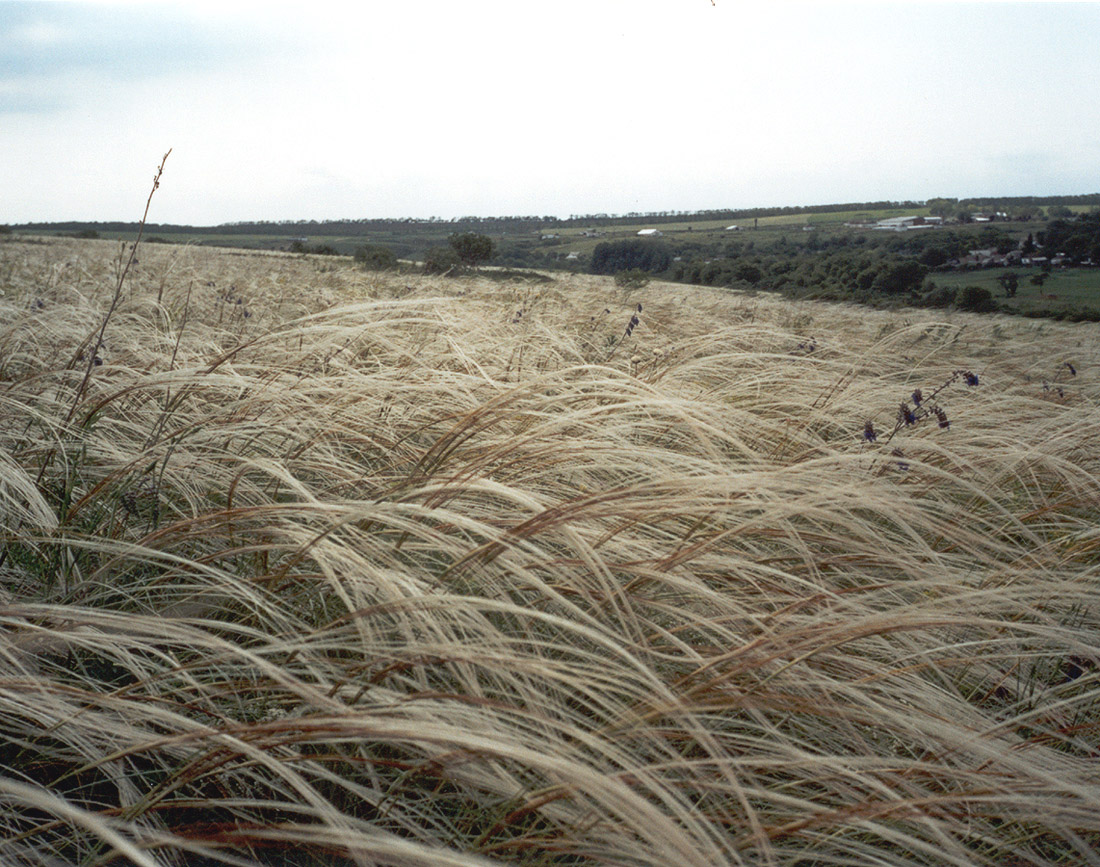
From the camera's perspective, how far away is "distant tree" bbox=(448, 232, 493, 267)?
62.7 ft

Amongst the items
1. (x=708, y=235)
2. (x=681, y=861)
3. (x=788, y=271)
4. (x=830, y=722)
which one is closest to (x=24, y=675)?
(x=681, y=861)

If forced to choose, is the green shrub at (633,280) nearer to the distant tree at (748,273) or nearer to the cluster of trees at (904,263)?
the cluster of trees at (904,263)

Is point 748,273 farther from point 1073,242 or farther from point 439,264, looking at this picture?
point 439,264

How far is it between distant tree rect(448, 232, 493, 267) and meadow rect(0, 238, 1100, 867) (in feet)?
58.4

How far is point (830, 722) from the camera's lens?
3.34 feet

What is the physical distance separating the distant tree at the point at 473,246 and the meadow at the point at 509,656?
1781 centimetres

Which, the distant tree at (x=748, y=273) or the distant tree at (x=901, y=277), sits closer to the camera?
the distant tree at (x=901, y=277)

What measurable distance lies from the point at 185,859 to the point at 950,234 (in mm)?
13053

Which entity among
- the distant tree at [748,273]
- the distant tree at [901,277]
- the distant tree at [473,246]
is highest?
the distant tree at [473,246]

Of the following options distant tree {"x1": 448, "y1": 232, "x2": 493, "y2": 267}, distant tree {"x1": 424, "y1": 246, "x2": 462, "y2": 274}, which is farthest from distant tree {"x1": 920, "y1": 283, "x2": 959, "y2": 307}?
distant tree {"x1": 448, "y1": 232, "x2": 493, "y2": 267}

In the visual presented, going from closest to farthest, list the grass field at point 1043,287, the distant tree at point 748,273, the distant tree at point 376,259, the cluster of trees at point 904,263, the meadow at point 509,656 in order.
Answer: the meadow at point 509,656 → the grass field at point 1043,287 → the cluster of trees at point 904,263 → the distant tree at point 376,259 → the distant tree at point 748,273

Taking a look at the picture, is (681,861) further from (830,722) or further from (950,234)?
(950,234)

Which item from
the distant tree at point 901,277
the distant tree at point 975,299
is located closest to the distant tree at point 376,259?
the distant tree at point 901,277

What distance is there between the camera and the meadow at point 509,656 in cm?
77
